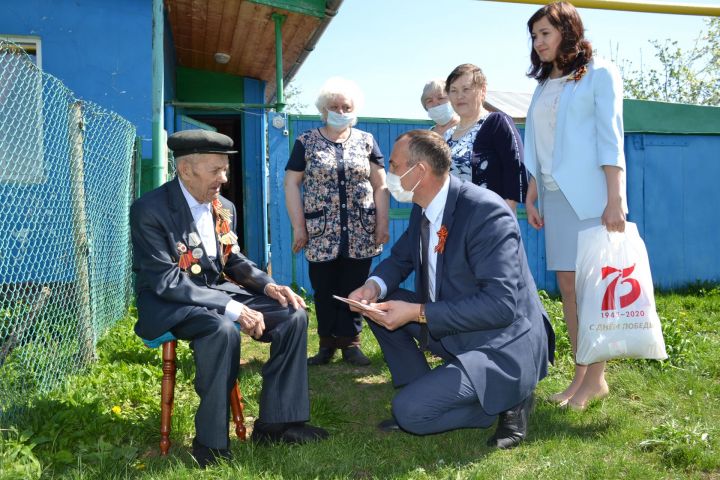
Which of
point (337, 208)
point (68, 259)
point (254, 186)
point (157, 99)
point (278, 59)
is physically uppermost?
point (278, 59)

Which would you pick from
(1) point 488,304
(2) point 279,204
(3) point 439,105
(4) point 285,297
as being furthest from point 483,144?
(2) point 279,204

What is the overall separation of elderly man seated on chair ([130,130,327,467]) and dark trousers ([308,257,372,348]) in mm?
1238

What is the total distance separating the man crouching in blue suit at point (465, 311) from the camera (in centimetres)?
299

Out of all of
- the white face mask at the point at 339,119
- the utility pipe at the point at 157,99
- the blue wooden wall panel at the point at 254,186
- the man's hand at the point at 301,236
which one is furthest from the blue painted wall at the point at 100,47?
the white face mask at the point at 339,119

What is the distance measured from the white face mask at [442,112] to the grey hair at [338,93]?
53cm

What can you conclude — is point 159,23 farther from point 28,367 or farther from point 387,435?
point 387,435

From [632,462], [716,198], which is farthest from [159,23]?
[716,198]

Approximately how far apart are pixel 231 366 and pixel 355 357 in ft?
5.98

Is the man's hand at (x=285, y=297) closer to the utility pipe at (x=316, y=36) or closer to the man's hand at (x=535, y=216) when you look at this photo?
the man's hand at (x=535, y=216)

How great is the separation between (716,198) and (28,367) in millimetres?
8413

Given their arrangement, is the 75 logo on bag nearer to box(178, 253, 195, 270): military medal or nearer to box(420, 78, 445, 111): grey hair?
box(420, 78, 445, 111): grey hair

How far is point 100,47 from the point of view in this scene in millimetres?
7137

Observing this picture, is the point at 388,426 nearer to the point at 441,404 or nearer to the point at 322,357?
the point at 441,404

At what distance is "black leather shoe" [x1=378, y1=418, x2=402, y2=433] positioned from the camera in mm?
3414
